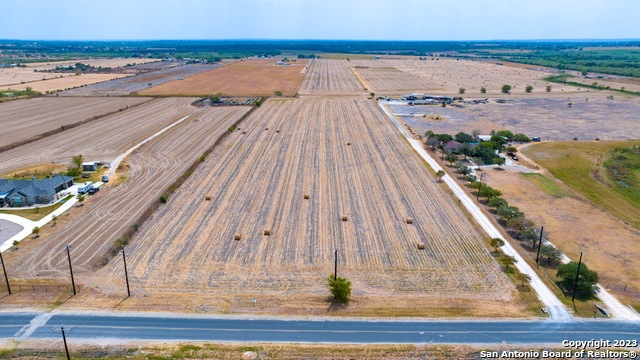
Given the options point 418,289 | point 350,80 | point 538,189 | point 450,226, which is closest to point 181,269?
point 418,289

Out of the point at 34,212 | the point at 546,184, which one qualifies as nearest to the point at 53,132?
the point at 34,212

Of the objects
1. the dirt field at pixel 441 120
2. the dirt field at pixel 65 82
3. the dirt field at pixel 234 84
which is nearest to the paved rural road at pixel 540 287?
the dirt field at pixel 441 120

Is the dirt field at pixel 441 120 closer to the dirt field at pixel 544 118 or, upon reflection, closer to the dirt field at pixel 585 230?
the dirt field at pixel 544 118

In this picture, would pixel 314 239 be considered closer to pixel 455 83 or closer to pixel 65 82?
pixel 455 83

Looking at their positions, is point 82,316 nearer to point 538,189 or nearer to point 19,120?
point 538,189

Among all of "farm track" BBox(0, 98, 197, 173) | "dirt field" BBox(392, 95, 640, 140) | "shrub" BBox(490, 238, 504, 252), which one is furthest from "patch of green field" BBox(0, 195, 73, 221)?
"dirt field" BBox(392, 95, 640, 140)
